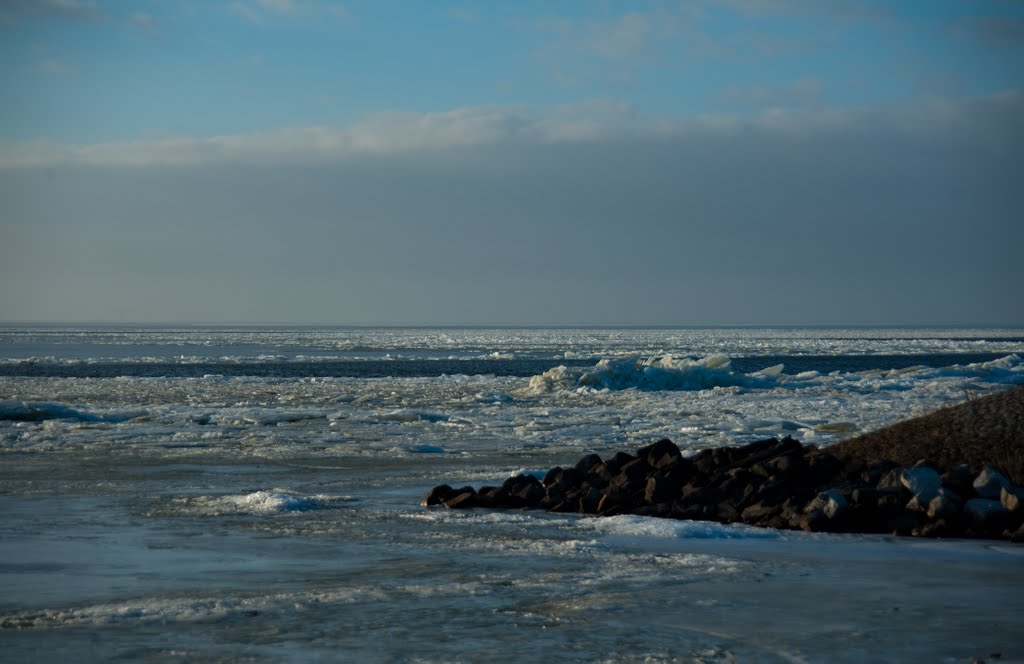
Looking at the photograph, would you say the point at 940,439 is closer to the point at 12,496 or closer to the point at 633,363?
the point at 12,496

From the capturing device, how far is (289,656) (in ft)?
18.1

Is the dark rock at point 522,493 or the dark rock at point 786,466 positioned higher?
the dark rock at point 786,466

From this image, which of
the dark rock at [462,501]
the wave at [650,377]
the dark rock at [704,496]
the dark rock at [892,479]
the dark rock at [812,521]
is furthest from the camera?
the wave at [650,377]

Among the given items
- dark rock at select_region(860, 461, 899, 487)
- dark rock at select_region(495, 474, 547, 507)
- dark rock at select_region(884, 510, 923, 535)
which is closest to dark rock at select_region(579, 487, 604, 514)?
dark rock at select_region(495, 474, 547, 507)

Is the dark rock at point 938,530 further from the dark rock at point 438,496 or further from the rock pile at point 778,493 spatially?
the dark rock at point 438,496

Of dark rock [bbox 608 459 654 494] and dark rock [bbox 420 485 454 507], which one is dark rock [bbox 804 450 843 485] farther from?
dark rock [bbox 420 485 454 507]

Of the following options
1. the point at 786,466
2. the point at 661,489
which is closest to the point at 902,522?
the point at 786,466

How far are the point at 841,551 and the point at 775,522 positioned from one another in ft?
4.23

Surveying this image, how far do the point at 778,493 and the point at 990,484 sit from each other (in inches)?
71.4

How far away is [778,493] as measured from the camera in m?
10.6

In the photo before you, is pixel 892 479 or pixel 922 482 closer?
pixel 922 482

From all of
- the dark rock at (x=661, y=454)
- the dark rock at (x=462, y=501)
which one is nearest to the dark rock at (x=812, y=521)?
the dark rock at (x=661, y=454)

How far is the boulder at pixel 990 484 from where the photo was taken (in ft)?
32.1

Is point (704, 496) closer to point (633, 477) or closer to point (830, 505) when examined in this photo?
point (633, 477)
